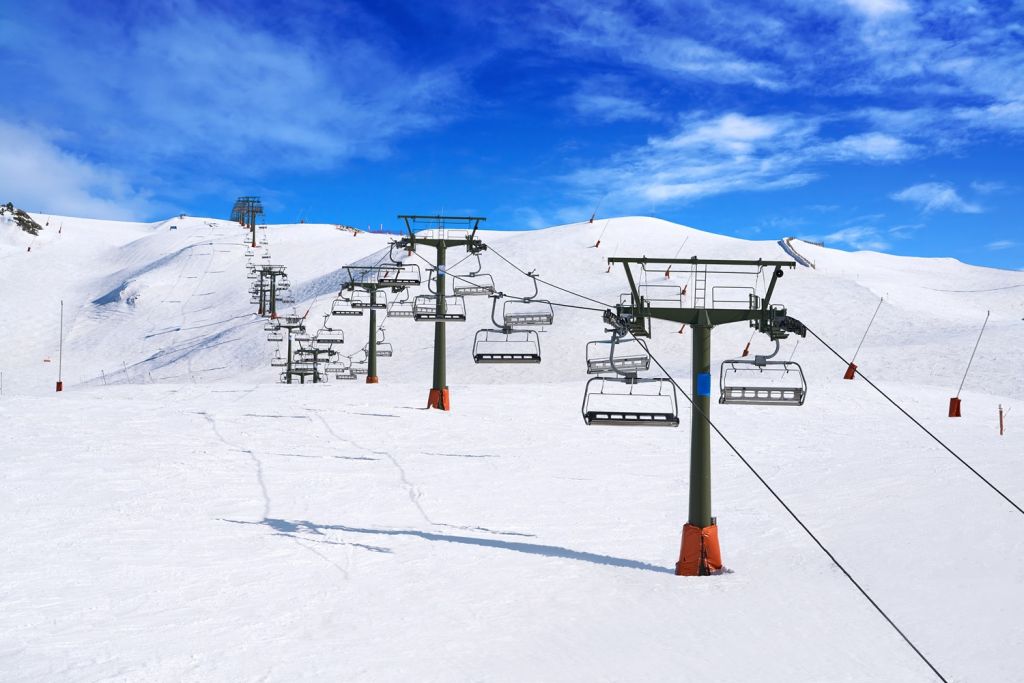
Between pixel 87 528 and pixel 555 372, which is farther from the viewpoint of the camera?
pixel 555 372

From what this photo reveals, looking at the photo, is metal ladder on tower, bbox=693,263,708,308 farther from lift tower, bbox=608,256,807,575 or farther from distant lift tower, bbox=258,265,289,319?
distant lift tower, bbox=258,265,289,319

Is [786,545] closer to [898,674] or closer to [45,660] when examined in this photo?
[898,674]

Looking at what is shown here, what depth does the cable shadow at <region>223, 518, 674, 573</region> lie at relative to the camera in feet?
34.9

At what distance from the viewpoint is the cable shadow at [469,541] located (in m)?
10.6

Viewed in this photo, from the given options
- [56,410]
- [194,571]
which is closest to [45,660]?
[194,571]

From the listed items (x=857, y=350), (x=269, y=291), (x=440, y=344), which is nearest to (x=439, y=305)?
(x=440, y=344)

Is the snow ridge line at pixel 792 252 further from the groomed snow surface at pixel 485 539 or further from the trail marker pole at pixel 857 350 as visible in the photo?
the groomed snow surface at pixel 485 539

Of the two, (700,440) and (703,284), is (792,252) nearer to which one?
(703,284)

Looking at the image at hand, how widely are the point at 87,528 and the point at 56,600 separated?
306cm

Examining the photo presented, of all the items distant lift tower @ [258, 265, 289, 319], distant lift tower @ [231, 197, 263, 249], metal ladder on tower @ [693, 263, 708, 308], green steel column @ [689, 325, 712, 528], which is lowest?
green steel column @ [689, 325, 712, 528]

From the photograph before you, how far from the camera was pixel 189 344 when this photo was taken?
185 feet

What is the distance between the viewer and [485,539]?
38.0ft

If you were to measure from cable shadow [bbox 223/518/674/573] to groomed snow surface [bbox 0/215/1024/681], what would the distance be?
0.07m

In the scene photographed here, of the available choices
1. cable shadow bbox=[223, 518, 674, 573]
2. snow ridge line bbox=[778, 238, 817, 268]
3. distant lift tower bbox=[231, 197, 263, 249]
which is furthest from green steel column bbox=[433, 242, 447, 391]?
distant lift tower bbox=[231, 197, 263, 249]
